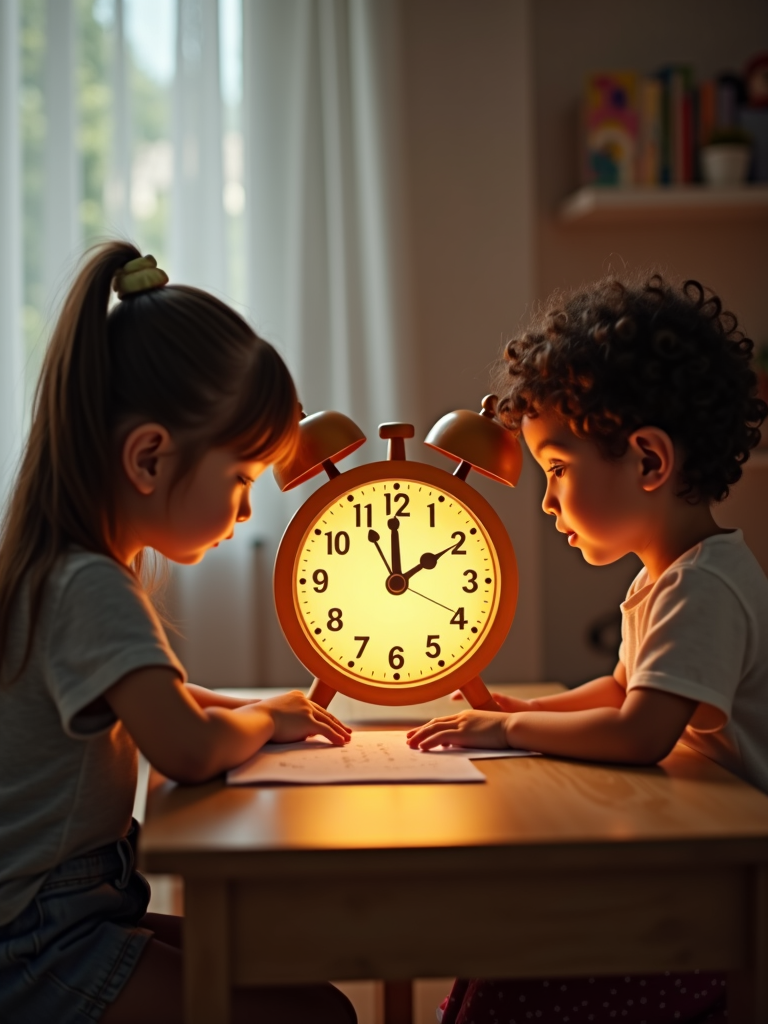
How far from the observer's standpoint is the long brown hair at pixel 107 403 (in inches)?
43.6

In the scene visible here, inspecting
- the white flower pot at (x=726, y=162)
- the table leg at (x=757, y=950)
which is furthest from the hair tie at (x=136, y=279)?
the white flower pot at (x=726, y=162)

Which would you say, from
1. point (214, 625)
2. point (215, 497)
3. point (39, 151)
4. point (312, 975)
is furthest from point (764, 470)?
point (312, 975)

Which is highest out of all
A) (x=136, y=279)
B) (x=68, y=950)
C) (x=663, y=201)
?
(x=663, y=201)

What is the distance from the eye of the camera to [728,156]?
2.97 metres

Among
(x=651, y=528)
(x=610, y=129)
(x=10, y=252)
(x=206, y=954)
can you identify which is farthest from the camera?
(x=610, y=129)

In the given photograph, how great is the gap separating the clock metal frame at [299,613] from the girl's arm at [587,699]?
0.34 ft

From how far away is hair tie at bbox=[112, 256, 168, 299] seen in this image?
3.86 ft

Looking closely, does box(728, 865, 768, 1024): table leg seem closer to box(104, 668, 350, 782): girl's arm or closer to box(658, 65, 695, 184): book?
box(104, 668, 350, 782): girl's arm

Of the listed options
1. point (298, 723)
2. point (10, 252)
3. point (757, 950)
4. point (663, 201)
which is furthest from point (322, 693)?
point (663, 201)

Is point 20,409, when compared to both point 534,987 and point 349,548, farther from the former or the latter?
point 534,987

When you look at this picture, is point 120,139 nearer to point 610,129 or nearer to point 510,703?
point 610,129

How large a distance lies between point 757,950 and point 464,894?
25 cm

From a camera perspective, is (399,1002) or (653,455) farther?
(399,1002)

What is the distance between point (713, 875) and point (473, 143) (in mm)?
2500
